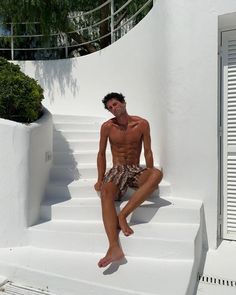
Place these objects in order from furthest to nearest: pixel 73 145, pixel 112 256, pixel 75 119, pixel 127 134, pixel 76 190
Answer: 1. pixel 75 119
2. pixel 73 145
3. pixel 76 190
4. pixel 127 134
5. pixel 112 256

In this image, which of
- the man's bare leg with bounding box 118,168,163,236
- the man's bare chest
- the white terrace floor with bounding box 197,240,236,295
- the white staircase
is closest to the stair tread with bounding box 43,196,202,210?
the white staircase

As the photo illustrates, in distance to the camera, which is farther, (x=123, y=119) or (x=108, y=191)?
(x=123, y=119)

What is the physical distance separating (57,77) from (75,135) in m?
1.99

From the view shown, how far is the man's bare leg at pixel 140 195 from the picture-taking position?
329cm

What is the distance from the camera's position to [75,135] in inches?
209

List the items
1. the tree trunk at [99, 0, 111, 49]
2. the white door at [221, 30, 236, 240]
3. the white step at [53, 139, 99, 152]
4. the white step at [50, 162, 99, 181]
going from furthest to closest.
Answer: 1. the tree trunk at [99, 0, 111, 49]
2. the white step at [53, 139, 99, 152]
3. the white step at [50, 162, 99, 181]
4. the white door at [221, 30, 236, 240]

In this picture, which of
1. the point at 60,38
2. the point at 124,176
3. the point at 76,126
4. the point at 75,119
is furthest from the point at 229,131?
the point at 60,38

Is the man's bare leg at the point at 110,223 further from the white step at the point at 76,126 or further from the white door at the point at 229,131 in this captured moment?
the white step at the point at 76,126

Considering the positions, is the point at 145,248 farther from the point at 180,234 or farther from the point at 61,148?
the point at 61,148

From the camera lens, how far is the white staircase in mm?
2842

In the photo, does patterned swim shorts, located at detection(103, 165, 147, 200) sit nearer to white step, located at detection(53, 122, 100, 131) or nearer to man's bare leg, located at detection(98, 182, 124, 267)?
man's bare leg, located at detection(98, 182, 124, 267)

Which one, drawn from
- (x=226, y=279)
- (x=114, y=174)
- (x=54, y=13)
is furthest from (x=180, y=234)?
(x=54, y=13)

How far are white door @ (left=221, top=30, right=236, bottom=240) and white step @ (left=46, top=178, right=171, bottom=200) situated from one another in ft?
2.37

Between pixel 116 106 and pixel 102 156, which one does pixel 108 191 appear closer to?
pixel 102 156
